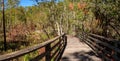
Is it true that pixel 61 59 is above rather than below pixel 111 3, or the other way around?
below

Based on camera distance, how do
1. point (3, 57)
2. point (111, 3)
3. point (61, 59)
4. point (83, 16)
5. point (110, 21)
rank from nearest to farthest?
1. point (3, 57)
2. point (61, 59)
3. point (111, 3)
4. point (110, 21)
5. point (83, 16)

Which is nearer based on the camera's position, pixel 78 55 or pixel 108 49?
pixel 108 49

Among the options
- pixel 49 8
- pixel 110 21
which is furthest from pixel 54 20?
pixel 110 21

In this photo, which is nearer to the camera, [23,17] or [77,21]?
[77,21]

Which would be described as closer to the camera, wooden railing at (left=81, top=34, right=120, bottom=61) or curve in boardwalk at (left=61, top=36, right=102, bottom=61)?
wooden railing at (left=81, top=34, right=120, bottom=61)

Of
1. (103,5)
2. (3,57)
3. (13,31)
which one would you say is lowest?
(13,31)

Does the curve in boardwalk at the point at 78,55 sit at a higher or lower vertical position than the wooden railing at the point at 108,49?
lower

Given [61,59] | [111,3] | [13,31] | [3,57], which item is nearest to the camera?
[3,57]

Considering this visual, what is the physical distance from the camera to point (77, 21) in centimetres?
4969

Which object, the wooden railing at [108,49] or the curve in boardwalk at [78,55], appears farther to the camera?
the curve in boardwalk at [78,55]

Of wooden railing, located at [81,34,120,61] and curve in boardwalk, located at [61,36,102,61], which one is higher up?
wooden railing, located at [81,34,120,61]

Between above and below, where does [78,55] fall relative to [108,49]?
below

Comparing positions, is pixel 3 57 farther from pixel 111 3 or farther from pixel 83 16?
pixel 83 16

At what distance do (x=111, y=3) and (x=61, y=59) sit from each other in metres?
5.59
